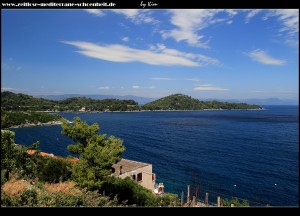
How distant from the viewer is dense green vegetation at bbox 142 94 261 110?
162 meters

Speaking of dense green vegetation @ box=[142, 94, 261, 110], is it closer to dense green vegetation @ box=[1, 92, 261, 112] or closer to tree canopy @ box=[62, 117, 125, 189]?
dense green vegetation @ box=[1, 92, 261, 112]

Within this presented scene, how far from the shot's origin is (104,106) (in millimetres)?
133500

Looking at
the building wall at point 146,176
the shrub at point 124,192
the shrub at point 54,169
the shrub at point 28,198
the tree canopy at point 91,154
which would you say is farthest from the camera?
the building wall at point 146,176

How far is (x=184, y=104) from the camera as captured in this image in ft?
549

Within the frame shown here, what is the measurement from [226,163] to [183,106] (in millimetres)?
128521

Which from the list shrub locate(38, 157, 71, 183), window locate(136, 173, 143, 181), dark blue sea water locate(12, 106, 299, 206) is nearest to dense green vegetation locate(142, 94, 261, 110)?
dark blue sea water locate(12, 106, 299, 206)

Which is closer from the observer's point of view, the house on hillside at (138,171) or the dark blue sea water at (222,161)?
the house on hillside at (138,171)

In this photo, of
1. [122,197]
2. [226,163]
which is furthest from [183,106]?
[122,197]

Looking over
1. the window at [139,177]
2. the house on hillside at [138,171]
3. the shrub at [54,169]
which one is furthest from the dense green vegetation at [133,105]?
the shrub at [54,169]

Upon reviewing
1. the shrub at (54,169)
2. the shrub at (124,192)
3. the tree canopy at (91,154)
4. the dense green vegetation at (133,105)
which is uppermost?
the dense green vegetation at (133,105)

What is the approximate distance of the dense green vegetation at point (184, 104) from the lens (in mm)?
161750

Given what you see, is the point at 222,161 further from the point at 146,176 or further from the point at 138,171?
the point at 138,171

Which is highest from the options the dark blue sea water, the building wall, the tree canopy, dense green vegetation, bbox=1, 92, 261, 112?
dense green vegetation, bbox=1, 92, 261, 112

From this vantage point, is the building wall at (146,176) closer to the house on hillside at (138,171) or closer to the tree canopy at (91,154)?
the house on hillside at (138,171)
